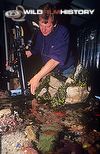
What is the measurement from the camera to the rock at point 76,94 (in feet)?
15.3

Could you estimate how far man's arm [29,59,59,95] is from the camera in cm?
464

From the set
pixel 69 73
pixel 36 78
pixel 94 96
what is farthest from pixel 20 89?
pixel 94 96

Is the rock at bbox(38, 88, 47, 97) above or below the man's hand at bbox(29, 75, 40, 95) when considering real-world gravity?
below

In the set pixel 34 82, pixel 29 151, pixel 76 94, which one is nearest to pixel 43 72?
pixel 34 82

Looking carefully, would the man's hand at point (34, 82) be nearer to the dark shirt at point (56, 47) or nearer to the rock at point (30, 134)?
the dark shirt at point (56, 47)

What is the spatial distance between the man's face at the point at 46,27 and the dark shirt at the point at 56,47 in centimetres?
4

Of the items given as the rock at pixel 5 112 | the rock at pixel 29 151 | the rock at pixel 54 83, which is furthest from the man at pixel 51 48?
the rock at pixel 29 151

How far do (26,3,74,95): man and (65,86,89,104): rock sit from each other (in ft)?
0.77

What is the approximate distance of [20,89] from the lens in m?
4.68

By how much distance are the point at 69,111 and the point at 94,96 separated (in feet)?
1.22

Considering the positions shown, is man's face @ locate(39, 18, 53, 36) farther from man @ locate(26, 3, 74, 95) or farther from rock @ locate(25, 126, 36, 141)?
rock @ locate(25, 126, 36, 141)

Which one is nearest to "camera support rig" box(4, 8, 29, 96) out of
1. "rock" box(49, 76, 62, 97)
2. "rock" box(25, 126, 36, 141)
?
"rock" box(49, 76, 62, 97)

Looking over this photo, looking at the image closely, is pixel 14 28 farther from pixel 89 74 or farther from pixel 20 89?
pixel 89 74

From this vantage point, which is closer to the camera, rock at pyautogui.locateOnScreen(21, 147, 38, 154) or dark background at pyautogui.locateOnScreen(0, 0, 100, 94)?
dark background at pyautogui.locateOnScreen(0, 0, 100, 94)
